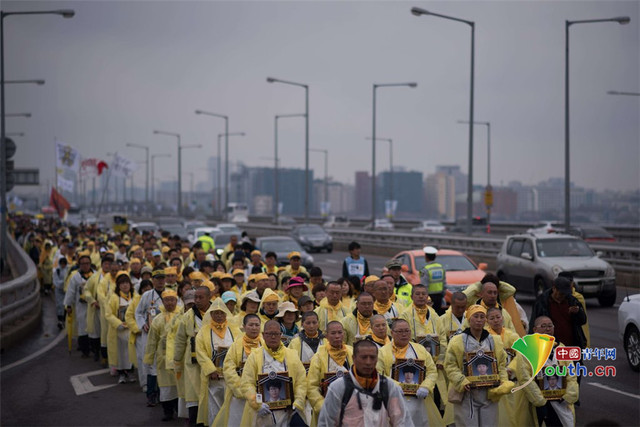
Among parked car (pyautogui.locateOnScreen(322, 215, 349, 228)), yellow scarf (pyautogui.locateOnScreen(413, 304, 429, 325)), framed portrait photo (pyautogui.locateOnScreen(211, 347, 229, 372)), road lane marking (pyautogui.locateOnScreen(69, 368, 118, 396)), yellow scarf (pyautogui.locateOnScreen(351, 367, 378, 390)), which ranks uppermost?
yellow scarf (pyautogui.locateOnScreen(351, 367, 378, 390))

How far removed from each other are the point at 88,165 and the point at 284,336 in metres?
47.4

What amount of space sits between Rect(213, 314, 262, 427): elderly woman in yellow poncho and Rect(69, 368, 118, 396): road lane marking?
5032 mm

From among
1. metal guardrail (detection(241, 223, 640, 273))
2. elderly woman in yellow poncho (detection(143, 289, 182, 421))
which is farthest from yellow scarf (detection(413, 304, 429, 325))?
metal guardrail (detection(241, 223, 640, 273))

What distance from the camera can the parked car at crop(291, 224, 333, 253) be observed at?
4200 centimetres

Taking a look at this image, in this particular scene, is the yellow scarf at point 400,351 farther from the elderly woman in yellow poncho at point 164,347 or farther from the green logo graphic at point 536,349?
the elderly woman in yellow poncho at point 164,347

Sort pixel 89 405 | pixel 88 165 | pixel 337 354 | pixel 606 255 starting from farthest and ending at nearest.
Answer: pixel 88 165, pixel 606 255, pixel 89 405, pixel 337 354

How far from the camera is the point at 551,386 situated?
6.88 metres

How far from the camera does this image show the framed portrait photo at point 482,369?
697cm

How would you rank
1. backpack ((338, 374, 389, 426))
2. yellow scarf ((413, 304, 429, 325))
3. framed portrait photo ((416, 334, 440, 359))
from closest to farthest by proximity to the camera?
backpack ((338, 374, 389, 426)) < framed portrait photo ((416, 334, 440, 359)) < yellow scarf ((413, 304, 429, 325))

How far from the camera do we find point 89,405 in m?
11.0

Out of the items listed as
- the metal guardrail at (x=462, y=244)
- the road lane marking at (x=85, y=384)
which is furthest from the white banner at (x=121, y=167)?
the road lane marking at (x=85, y=384)

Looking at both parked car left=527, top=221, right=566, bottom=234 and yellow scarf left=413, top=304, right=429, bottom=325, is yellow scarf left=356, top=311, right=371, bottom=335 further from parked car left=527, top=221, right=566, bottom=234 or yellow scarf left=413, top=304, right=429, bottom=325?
parked car left=527, top=221, right=566, bottom=234

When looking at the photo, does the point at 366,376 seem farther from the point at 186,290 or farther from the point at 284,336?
the point at 186,290

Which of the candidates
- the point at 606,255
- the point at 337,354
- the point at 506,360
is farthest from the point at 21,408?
the point at 606,255
